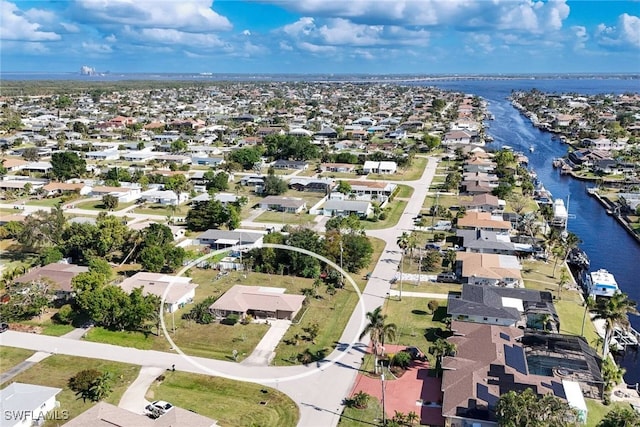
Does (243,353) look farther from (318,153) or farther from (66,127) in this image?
(66,127)

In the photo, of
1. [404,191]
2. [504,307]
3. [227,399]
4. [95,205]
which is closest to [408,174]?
[404,191]

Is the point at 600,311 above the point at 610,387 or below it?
above

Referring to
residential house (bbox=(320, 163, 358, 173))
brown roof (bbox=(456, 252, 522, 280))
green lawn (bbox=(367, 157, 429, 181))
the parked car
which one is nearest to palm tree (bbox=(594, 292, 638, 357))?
brown roof (bbox=(456, 252, 522, 280))

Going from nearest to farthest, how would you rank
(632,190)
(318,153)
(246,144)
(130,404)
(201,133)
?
1. (130,404)
2. (632,190)
3. (318,153)
4. (246,144)
5. (201,133)

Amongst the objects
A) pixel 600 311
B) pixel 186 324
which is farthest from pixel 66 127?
pixel 600 311

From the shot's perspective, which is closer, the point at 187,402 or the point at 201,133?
the point at 187,402
